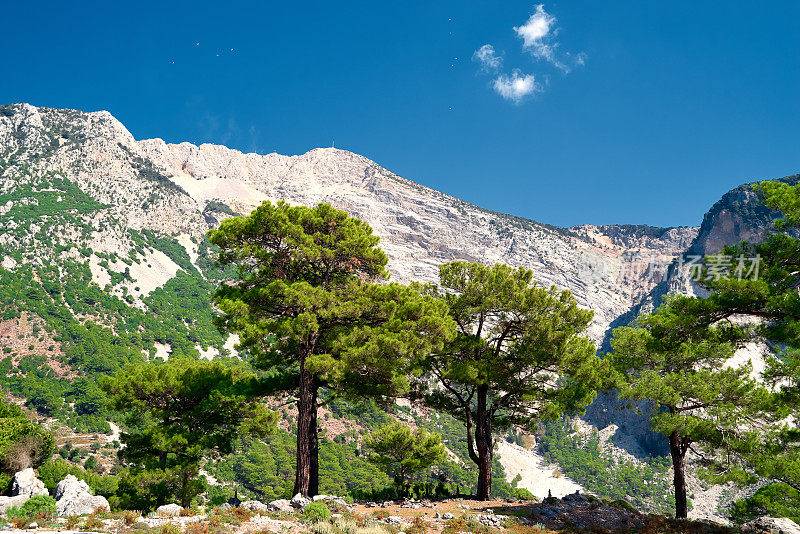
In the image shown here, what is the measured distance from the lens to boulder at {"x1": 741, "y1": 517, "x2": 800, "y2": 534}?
1331cm

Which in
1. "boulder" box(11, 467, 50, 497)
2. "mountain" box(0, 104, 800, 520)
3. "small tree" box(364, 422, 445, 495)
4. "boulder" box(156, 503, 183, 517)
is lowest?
"small tree" box(364, 422, 445, 495)

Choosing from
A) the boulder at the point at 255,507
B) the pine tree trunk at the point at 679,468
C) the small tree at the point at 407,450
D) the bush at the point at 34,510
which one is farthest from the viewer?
the small tree at the point at 407,450

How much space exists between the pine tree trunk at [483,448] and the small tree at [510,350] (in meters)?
0.04

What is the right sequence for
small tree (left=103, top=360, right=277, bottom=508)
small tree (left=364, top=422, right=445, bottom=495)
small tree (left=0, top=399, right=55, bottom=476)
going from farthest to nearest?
small tree (left=364, top=422, right=445, bottom=495) → small tree (left=0, top=399, right=55, bottom=476) → small tree (left=103, top=360, right=277, bottom=508)

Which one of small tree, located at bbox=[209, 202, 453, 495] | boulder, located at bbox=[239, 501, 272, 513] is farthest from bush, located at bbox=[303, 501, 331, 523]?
small tree, located at bbox=[209, 202, 453, 495]

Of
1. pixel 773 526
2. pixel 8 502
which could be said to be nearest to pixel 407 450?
pixel 773 526

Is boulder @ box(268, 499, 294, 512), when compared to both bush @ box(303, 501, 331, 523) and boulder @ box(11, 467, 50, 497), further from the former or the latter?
boulder @ box(11, 467, 50, 497)

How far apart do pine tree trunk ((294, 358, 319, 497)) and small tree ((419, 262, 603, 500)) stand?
4833 mm

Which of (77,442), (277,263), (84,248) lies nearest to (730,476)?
(277,263)

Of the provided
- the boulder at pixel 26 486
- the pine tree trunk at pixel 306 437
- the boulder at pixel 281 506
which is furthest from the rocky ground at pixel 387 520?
the boulder at pixel 26 486

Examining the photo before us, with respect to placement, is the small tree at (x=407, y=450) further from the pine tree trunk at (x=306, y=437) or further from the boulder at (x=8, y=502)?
the boulder at (x=8, y=502)

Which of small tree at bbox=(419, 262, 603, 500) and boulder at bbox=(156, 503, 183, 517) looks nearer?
boulder at bbox=(156, 503, 183, 517)

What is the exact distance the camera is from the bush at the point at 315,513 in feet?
33.6

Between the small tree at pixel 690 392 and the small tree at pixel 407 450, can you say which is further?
the small tree at pixel 407 450
